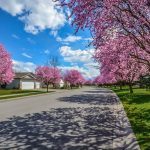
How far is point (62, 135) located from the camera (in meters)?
10.1

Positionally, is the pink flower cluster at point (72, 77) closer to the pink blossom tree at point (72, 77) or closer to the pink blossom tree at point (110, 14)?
the pink blossom tree at point (72, 77)

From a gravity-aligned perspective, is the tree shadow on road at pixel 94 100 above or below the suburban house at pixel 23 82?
below

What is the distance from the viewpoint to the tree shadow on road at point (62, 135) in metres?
8.50

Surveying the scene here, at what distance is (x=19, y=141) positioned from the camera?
29.4 feet

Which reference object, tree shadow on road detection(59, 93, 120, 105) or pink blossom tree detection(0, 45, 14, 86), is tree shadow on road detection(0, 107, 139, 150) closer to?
tree shadow on road detection(59, 93, 120, 105)

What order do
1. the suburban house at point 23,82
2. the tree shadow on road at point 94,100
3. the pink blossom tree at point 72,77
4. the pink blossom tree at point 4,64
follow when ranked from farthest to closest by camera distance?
the pink blossom tree at point 72,77, the suburban house at point 23,82, the pink blossom tree at point 4,64, the tree shadow on road at point 94,100

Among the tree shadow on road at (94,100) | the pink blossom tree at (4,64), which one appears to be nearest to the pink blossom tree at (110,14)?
the tree shadow on road at (94,100)

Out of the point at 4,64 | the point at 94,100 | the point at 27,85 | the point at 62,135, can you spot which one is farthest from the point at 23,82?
the point at 62,135

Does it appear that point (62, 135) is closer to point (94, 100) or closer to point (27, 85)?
point (94, 100)

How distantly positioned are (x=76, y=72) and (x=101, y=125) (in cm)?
10914

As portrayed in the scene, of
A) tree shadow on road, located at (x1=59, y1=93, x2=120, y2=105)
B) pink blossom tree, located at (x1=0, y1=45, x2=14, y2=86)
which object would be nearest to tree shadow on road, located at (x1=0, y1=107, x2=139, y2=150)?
tree shadow on road, located at (x1=59, y1=93, x2=120, y2=105)

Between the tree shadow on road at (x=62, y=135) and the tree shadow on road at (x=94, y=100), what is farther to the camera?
the tree shadow on road at (x=94, y=100)

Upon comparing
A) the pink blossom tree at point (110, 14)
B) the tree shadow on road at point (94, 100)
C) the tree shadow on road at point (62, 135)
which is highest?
the pink blossom tree at point (110, 14)

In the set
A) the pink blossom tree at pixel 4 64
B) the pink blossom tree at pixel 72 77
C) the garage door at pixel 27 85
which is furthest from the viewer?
the pink blossom tree at pixel 72 77
